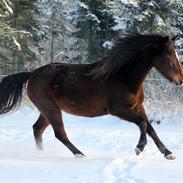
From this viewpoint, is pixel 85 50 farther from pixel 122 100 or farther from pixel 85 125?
pixel 122 100

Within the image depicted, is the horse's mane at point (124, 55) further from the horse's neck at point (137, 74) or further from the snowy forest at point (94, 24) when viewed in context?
the snowy forest at point (94, 24)

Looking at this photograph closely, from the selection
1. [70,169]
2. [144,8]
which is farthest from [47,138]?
[144,8]

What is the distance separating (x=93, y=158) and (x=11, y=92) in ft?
7.69

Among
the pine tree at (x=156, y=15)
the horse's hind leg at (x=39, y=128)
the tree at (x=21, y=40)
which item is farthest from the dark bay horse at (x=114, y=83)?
the tree at (x=21, y=40)

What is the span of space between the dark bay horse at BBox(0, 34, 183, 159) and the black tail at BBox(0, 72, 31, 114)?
0.55 m

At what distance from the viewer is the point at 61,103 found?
24.4ft

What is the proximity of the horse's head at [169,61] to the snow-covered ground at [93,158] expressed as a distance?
122cm

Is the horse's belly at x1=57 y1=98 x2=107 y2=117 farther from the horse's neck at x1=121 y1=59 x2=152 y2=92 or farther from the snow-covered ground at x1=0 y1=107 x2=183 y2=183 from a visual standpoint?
the snow-covered ground at x1=0 y1=107 x2=183 y2=183

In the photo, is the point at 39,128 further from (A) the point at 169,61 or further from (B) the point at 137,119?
(A) the point at 169,61

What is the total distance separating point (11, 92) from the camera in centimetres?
829

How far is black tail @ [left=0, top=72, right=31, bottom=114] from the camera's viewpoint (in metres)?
8.22

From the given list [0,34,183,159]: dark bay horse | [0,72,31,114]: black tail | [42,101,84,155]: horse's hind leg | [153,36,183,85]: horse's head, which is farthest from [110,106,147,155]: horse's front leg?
[0,72,31,114]: black tail

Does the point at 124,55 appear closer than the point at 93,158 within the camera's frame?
No

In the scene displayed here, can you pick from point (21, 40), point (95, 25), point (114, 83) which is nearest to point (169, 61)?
point (114, 83)
